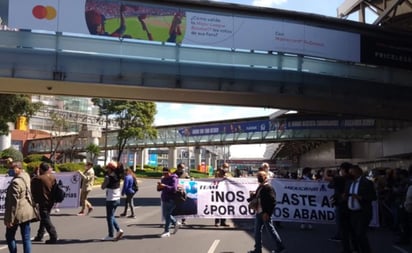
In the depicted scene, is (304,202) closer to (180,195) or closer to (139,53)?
(180,195)

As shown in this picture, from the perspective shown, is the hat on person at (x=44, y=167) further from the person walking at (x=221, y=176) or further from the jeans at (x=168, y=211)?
the person walking at (x=221, y=176)

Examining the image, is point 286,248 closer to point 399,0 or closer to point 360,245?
point 360,245

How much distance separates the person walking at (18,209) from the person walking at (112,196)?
2834 millimetres

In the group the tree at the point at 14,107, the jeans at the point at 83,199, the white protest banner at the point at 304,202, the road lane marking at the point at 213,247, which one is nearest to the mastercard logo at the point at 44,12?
the jeans at the point at 83,199

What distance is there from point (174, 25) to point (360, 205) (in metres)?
17.0

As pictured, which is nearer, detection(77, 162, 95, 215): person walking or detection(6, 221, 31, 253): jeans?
detection(6, 221, 31, 253): jeans

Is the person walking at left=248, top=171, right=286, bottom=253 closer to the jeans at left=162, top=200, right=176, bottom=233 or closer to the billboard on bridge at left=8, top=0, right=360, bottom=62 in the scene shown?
the jeans at left=162, top=200, right=176, bottom=233

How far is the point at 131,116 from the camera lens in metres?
61.7

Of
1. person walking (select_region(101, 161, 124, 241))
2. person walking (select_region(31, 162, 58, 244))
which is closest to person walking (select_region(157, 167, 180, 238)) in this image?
person walking (select_region(101, 161, 124, 241))

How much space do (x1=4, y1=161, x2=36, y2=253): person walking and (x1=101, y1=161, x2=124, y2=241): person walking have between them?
9.30ft

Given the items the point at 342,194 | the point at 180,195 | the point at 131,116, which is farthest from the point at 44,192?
the point at 131,116

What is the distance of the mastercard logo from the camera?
2356 cm

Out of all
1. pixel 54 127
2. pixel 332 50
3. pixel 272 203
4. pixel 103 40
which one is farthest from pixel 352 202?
pixel 54 127

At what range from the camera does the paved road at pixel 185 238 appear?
10670 millimetres
